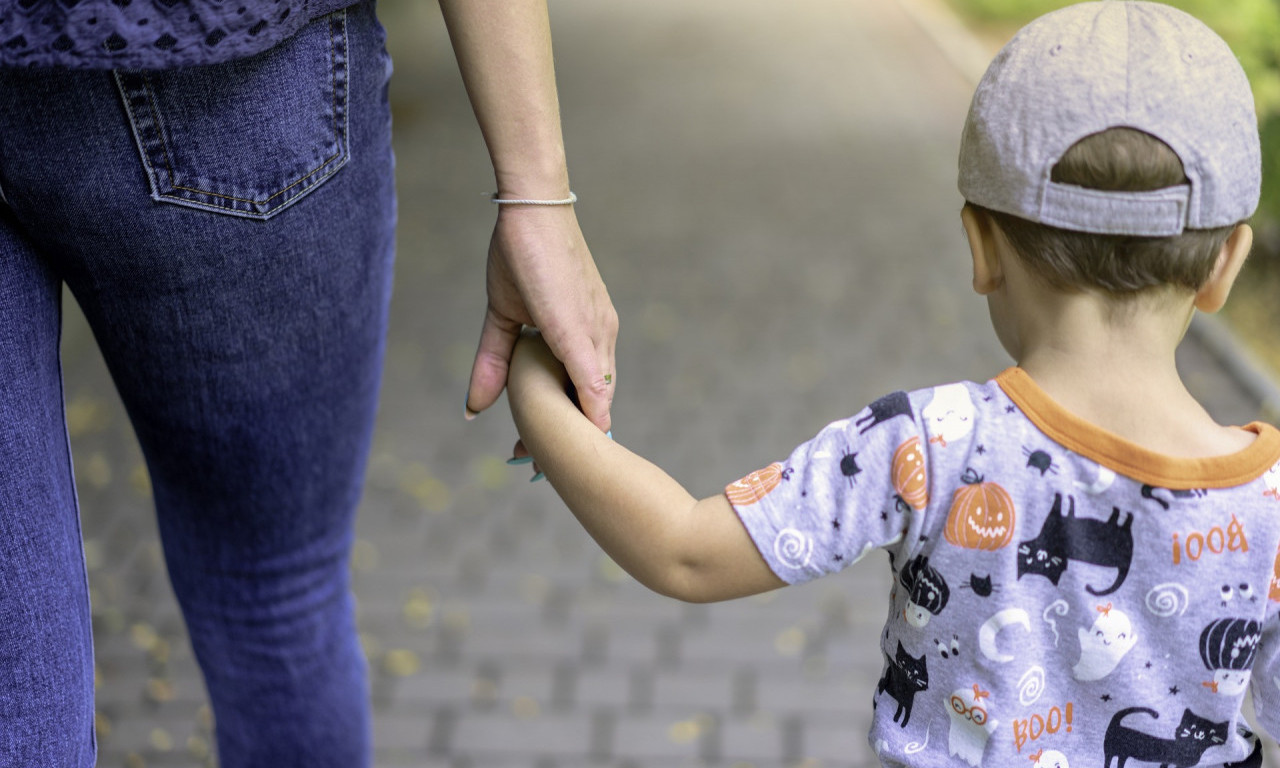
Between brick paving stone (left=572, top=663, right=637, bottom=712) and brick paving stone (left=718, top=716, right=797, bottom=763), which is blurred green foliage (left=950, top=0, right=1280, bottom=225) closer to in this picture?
brick paving stone (left=718, top=716, right=797, bottom=763)

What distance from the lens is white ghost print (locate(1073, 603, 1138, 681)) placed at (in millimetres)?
1309

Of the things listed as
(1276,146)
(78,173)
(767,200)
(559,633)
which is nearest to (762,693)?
(559,633)

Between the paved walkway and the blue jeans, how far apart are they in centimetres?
157

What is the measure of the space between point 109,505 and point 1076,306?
399 cm

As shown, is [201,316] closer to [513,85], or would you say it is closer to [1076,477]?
[513,85]

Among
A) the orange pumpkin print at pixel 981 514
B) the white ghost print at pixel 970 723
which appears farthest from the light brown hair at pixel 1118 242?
the white ghost print at pixel 970 723

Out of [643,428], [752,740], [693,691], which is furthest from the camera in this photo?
[643,428]

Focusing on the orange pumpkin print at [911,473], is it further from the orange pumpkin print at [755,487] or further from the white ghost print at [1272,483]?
the white ghost print at [1272,483]

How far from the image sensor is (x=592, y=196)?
7.88 meters

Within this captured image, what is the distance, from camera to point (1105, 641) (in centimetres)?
132

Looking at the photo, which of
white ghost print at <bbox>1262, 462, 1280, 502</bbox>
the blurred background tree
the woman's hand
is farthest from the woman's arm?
the blurred background tree

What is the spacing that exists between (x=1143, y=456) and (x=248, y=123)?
105cm

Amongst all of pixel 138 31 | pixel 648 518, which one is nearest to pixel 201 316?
pixel 138 31

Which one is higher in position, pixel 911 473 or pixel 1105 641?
pixel 911 473
